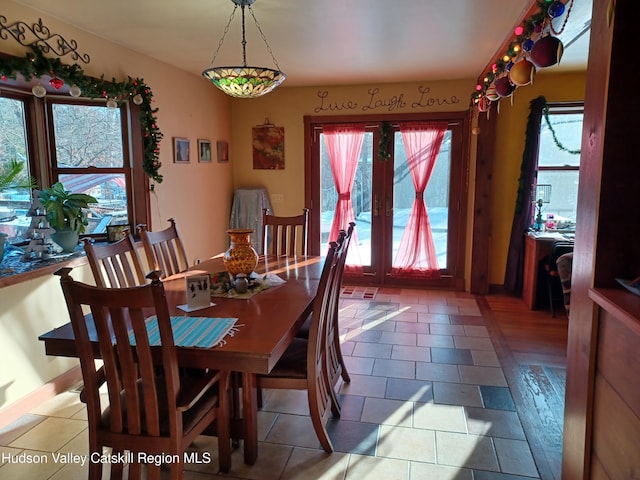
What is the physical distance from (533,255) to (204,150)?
11.6 ft

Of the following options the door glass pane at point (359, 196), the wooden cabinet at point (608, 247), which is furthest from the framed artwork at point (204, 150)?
the wooden cabinet at point (608, 247)

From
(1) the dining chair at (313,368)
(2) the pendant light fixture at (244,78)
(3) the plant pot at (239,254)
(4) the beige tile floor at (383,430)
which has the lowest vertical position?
(4) the beige tile floor at (383,430)

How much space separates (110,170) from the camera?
3688 millimetres

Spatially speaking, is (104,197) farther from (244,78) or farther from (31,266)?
(244,78)

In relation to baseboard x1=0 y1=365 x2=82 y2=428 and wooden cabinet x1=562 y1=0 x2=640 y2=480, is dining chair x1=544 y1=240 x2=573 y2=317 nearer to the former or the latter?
wooden cabinet x1=562 y1=0 x2=640 y2=480

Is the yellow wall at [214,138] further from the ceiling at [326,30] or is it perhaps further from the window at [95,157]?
the window at [95,157]

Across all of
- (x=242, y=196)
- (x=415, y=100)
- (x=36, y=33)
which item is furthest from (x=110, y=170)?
(x=415, y=100)

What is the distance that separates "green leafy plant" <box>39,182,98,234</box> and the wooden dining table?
0.89 metres

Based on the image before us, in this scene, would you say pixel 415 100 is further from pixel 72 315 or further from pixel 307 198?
pixel 72 315

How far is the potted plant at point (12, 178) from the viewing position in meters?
2.74

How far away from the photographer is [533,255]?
455 centimetres

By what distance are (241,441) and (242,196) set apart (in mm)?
3546

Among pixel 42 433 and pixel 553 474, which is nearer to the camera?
pixel 553 474

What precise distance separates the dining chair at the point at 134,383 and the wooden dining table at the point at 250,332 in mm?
110
